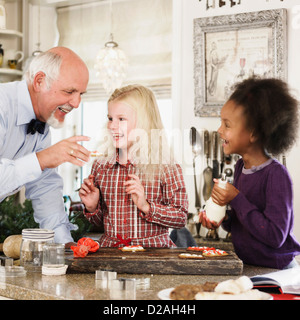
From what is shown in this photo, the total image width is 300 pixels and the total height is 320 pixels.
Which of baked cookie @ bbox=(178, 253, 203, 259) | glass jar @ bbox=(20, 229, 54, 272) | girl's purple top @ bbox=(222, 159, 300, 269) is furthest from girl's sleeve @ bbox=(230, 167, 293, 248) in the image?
glass jar @ bbox=(20, 229, 54, 272)

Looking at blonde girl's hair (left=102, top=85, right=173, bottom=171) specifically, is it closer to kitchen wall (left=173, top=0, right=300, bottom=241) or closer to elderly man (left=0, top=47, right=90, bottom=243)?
elderly man (left=0, top=47, right=90, bottom=243)

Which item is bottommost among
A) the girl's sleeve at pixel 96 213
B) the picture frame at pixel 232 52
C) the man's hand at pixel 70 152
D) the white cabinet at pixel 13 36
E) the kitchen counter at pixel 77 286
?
the kitchen counter at pixel 77 286

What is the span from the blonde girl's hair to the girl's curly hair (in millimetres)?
502

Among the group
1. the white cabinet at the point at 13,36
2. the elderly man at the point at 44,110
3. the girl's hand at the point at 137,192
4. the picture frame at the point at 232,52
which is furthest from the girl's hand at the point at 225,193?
the white cabinet at the point at 13,36

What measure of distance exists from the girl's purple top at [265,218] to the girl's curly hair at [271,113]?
0.09 metres

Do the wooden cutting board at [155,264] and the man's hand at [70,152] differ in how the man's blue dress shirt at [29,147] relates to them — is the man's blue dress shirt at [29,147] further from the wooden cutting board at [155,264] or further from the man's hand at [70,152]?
the wooden cutting board at [155,264]

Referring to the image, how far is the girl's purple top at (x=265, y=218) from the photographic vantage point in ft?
6.02

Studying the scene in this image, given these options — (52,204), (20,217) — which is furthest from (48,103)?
(20,217)

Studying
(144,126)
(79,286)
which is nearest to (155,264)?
(79,286)

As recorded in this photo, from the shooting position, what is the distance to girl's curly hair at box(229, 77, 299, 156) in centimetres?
191

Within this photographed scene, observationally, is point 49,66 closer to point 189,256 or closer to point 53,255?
point 53,255

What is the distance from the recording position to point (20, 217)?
11.3ft

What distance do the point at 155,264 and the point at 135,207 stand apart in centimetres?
60

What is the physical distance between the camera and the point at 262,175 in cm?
196
